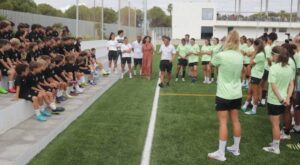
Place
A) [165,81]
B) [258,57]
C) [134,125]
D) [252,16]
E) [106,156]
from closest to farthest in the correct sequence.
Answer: [106,156]
[134,125]
[258,57]
[165,81]
[252,16]

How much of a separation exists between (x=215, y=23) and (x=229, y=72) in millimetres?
84087

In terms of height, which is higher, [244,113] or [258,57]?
[258,57]

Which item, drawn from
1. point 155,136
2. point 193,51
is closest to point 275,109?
point 155,136

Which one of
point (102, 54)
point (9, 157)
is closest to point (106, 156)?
point (9, 157)

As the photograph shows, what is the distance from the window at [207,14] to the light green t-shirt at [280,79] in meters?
85.0

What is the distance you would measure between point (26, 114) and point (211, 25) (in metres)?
83.4

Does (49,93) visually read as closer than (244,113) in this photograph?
Yes

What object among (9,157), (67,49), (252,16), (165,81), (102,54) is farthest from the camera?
(252,16)

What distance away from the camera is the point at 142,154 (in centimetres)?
729

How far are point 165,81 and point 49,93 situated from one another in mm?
7799

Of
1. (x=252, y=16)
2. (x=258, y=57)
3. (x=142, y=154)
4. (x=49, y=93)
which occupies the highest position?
(x=252, y=16)

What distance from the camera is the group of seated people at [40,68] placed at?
9477mm

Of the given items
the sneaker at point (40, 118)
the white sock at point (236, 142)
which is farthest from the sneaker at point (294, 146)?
the sneaker at point (40, 118)

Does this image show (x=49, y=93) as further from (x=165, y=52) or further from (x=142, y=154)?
(x=165, y=52)
